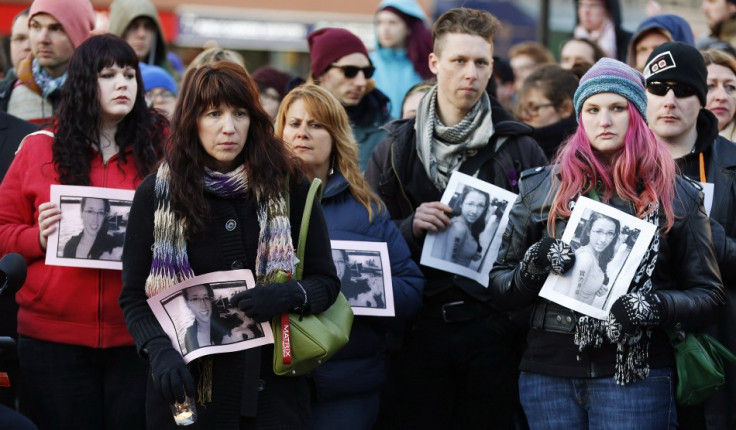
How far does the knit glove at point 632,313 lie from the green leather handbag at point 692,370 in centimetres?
20

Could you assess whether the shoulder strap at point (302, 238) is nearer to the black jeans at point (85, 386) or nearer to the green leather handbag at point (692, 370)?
the black jeans at point (85, 386)

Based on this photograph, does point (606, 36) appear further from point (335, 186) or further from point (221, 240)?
point (221, 240)

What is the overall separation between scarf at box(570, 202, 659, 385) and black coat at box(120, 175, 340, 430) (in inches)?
41.5

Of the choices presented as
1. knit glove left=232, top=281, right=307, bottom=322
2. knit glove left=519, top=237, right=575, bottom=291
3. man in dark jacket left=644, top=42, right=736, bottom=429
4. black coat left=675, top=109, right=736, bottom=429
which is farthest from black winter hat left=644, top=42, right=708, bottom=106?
knit glove left=232, top=281, right=307, bottom=322

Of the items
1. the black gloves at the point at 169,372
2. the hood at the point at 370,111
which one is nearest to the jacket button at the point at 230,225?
the black gloves at the point at 169,372

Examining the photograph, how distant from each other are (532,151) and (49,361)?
256 cm

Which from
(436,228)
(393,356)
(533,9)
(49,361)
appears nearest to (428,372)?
(393,356)

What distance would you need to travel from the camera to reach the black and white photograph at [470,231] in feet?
16.9

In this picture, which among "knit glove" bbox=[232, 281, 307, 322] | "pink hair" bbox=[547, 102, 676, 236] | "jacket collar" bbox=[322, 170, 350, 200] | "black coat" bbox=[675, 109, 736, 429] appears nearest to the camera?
"knit glove" bbox=[232, 281, 307, 322]

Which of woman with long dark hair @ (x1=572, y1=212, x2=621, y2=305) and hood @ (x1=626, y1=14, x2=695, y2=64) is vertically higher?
hood @ (x1=626, y1=14, x2=695, y2=64)

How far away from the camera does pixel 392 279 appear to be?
499 cm

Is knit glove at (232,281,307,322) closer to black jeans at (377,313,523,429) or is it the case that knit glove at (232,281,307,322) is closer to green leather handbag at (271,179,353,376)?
green leather handbag at (271,179,353,376)

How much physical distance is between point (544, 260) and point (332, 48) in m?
3.02

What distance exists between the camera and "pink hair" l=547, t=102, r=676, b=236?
168 inches
